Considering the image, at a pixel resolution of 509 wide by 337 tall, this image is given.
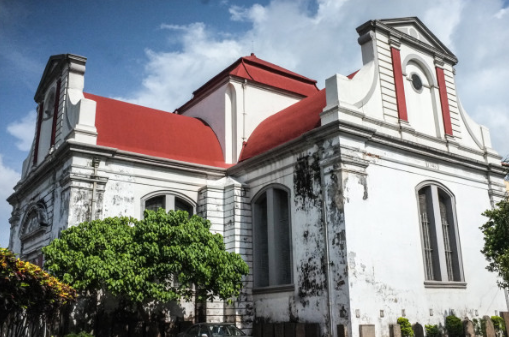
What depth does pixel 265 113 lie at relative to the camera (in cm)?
2436

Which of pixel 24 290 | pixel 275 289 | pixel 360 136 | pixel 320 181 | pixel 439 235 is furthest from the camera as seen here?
pixel 439 235

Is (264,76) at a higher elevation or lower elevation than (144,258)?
higher

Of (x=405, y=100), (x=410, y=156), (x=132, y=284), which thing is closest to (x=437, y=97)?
(x=405, y=100)

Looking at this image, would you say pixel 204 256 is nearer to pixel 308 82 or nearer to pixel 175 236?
pixel 175 236

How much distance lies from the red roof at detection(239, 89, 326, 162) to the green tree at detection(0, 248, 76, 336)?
11550 mm

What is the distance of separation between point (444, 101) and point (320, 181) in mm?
7851

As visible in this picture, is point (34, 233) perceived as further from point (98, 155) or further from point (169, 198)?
point (169, 198)

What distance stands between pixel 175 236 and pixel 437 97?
12.5 metres

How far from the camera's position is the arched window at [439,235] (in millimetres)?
18828

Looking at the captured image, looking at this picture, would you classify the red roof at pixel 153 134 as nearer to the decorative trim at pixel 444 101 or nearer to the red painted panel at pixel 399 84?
the red painted panel at pixel 399 84

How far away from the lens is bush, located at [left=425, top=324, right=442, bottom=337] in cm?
1684

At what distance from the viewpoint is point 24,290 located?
8320mm

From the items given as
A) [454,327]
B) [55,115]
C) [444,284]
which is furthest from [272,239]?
[55,115]

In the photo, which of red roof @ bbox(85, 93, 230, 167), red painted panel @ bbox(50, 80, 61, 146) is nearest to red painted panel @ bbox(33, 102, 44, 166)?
red painted panel @ bbox(50, 80, 61, 146)
